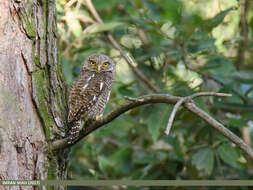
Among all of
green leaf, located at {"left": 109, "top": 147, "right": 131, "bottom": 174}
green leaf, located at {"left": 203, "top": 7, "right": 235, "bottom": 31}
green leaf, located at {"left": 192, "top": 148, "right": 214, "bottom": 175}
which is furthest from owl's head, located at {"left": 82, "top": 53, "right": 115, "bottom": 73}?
green leaf, located at {"left": 109, "top": 147, "right": 131, "bottom": 174}

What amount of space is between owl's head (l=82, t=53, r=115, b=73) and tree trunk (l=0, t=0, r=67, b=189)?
1.40 m

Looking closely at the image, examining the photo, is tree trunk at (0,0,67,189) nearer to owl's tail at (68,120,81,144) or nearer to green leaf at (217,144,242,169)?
owl's tail at (68,120,81,144)

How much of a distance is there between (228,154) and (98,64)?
1615 millimetres

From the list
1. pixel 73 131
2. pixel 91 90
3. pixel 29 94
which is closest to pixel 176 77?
pixel 91 90

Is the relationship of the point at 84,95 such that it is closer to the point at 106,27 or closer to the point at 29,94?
the point at 106,27

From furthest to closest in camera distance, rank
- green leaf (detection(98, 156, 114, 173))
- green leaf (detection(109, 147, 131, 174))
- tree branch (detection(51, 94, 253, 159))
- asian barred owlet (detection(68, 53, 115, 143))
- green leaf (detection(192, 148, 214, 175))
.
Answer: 1. green leaf (detection(109, 147, 131, 174))
2. green leaf (detection(98, 156, 114, 173))
3. green leaf (detection(192, 148, 214, 175))
4. asian barred owlet (detection(68, 53, 115, 143))
5. tree branch (detection(51, 94, 253, 159))

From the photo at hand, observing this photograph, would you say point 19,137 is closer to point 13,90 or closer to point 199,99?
point 13,90

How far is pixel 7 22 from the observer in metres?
2.45

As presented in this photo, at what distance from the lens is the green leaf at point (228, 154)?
366cm

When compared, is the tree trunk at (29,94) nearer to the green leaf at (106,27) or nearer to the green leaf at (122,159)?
the green leaf at (106,27)

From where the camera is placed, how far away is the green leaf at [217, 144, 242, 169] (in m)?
3.66

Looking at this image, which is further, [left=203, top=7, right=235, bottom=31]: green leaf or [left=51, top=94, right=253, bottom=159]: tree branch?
[left=203, top=7, right=235, bottom=31]: green leaf

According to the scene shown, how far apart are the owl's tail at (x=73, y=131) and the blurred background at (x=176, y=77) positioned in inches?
21.8

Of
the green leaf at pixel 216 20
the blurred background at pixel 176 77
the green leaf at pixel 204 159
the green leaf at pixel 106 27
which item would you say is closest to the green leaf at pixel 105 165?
the blurred background at pixel 176 77
